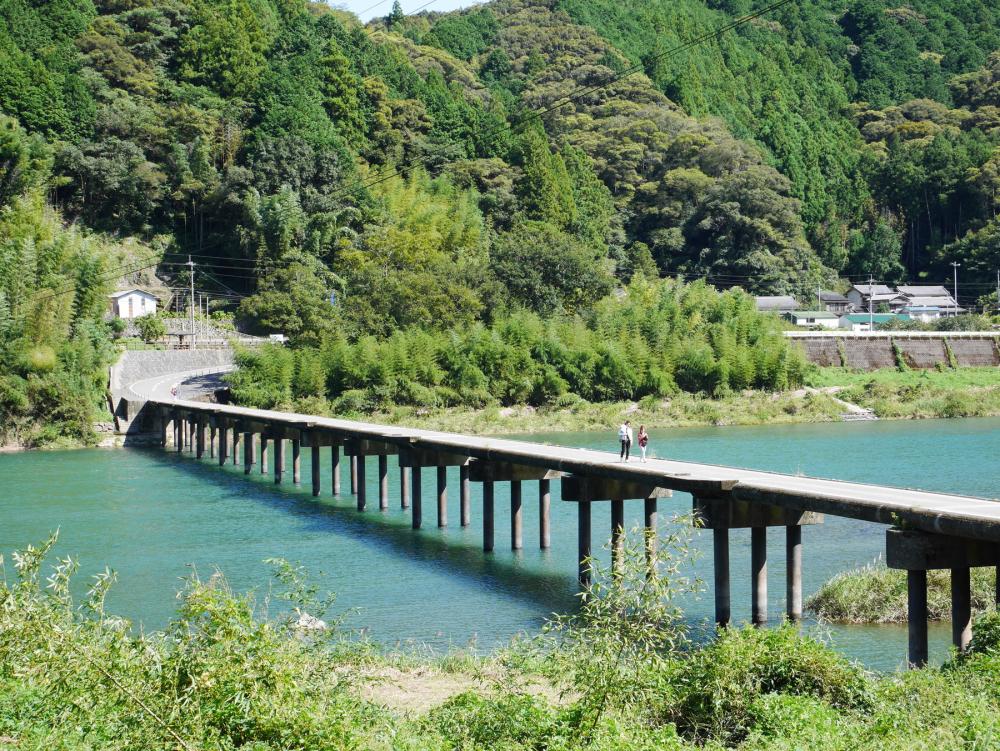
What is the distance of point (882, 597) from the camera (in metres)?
17.0

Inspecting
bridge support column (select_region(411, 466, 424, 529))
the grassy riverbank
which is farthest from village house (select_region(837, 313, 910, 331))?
bridge support column (select_region(411, 466, 424, 529))

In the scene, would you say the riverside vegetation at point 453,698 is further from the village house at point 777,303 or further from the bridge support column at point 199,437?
the village house at point 777,303

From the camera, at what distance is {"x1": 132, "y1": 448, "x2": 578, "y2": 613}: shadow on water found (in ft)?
64.4

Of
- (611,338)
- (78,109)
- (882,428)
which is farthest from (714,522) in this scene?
(78,109)

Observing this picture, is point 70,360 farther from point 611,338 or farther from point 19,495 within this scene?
point 611,338

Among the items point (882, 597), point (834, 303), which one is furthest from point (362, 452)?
point (834, 303)

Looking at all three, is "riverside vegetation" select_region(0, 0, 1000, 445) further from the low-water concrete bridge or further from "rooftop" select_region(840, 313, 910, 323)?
the low-water concrete bridge

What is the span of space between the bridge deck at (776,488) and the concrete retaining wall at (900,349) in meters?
42.1

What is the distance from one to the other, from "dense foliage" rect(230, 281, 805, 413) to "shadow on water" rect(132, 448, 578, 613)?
14.3m

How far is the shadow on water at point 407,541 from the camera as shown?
64.4ft

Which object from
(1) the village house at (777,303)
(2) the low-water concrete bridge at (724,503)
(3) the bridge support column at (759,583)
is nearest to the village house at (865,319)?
(1) the village house at (777,303)

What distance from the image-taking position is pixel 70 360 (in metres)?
46.7

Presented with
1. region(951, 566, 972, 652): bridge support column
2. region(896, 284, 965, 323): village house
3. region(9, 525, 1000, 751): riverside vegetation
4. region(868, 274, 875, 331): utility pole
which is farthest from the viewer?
region(896, 284, 965, 323): village house

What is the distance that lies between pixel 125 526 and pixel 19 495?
258 inches
